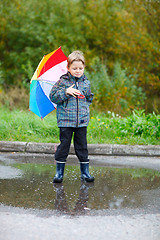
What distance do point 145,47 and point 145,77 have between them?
878 mm

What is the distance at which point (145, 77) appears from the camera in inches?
444

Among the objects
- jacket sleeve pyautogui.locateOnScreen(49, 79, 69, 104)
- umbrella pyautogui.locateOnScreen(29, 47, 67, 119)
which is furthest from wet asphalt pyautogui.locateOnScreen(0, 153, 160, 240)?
jacket sleeve pyautogui.locateOnScreen(49, 79, 69, 104)

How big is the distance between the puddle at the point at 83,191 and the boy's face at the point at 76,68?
133 centimetres

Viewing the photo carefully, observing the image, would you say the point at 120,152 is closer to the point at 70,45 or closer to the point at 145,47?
the point at 145,47

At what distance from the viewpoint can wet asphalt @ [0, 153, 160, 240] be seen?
10.2ft

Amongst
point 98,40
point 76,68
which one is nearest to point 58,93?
point 76,68

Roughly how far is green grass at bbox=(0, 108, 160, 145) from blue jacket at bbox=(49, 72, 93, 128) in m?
2.31

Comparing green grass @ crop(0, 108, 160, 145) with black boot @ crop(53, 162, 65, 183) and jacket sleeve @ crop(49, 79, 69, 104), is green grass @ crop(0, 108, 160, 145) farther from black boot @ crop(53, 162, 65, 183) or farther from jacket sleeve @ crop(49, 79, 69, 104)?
jacket sleeve @ crop(49, 79, 69, 104)

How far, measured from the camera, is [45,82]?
4.83 m

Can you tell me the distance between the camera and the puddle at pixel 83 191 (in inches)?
149

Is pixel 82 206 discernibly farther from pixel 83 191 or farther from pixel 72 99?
pixel 72 99

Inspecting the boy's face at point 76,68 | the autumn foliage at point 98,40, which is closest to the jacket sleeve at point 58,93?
the boy's face at point 76,68

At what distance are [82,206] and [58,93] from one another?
135 centimetres

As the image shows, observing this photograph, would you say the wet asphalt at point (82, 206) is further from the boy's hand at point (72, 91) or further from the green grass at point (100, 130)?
the green grass at point (100, 130)
